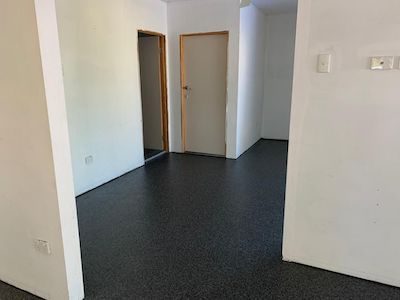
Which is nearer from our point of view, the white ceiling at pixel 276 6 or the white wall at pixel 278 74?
the white ceiling at pixel 276 6

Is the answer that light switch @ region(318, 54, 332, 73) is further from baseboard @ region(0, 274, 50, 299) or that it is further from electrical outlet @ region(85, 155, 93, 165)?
electrical outlet @ region(85, 155, 93, 165)

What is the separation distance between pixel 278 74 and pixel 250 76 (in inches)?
45.9

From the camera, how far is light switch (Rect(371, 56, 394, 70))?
5.81ft

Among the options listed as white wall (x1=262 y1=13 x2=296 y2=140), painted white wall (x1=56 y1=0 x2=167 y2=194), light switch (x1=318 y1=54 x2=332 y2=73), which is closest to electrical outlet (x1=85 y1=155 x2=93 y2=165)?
painted white wall (x1=56 y1=0 x2=167 y2=194)

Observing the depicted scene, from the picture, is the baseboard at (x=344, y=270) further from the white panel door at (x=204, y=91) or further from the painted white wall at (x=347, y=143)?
the white panel door at (x=204, y=91)

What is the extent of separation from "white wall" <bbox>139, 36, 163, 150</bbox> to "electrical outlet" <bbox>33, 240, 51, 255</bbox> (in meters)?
3.80

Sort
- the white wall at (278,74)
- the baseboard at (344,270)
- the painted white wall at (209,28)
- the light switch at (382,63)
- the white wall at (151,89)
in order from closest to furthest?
the light switch at (382,63), the baseboard at (344,270), the painted white wall at (209,28), the white wall at (151,89), the white wall at (278,74)

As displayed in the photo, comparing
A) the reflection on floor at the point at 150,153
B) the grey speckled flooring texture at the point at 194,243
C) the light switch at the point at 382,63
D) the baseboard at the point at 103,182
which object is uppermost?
the light switch at the point at 382,63

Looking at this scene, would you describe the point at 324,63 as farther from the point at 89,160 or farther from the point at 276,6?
the point at 276,6

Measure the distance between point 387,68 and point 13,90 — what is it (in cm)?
218

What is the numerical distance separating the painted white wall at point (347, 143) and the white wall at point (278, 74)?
172 inches

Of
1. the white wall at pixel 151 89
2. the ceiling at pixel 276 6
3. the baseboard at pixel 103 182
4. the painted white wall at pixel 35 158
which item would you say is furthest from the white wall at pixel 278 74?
the painted white wall at pixel 35 158

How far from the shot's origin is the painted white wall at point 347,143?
181cm

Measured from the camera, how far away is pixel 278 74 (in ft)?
20.4
